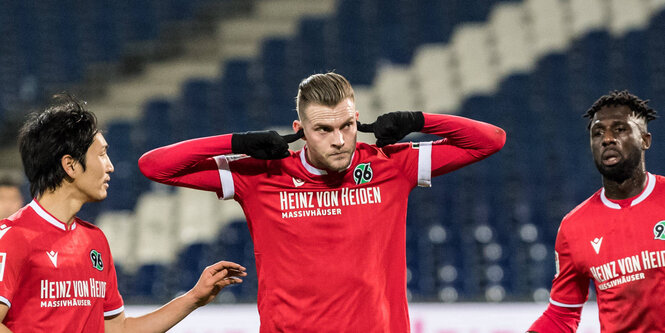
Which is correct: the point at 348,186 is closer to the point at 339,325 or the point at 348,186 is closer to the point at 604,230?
the point at 339,325

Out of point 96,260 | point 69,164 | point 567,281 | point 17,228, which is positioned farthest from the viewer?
point 567,281

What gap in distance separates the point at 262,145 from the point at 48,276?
3.04ft

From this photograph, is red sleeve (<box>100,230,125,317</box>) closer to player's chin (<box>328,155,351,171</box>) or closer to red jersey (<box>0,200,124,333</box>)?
red jersey (<box>0,200,124,333</box>)

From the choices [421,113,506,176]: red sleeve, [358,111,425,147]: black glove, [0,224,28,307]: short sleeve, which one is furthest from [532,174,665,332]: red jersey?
[0,224,28,307]: short sleeve

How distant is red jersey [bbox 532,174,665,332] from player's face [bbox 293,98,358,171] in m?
1.16

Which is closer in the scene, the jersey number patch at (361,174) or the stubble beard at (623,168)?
the jersey number patch at (361,174)

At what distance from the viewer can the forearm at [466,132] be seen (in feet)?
10.5

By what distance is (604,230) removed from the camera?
3441mm

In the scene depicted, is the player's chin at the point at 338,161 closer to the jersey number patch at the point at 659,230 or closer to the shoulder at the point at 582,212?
the shoulder at the point at 582,212

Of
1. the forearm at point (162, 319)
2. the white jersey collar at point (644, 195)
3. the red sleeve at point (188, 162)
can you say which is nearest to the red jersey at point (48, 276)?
the forearm at point (162, 319)

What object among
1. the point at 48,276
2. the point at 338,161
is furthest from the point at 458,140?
the point at 48,276

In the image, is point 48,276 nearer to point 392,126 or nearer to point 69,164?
point 69,164

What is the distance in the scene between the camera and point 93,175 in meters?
3.03

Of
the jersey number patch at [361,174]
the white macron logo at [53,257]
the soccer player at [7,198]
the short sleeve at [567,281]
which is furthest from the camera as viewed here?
the soccer player at [7,198]
